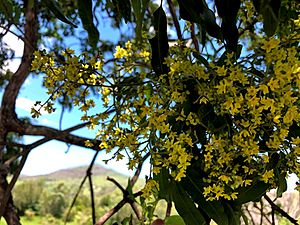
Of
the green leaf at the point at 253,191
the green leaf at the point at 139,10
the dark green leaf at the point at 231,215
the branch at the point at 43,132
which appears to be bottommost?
the dark green leaf at the point at 231,215

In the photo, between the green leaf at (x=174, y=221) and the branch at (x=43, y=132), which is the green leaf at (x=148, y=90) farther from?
the branch at (x=43, y=132)

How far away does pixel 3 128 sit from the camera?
131cm

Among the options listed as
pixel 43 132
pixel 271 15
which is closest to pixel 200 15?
pixel 271 15

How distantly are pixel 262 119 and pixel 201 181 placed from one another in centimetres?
9

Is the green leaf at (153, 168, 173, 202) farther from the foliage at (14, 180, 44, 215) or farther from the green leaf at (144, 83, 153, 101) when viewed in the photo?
the foliage at (14, 180, 44, 215)

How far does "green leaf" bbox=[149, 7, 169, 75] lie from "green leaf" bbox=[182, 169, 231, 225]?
116mm

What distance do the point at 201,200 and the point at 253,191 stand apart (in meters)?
0.06

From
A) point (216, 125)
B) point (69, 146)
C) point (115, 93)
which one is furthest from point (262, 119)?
point (69, 146)

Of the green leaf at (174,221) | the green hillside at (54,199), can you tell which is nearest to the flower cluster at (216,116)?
the green leaf at (174,221)

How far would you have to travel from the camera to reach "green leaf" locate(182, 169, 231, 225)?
0.52 m

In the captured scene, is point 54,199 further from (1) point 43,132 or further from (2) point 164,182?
(2) point 164,182

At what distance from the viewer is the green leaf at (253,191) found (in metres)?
0.53

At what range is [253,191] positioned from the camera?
1.76 ft

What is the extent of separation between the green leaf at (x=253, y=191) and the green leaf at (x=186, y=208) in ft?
0.16
